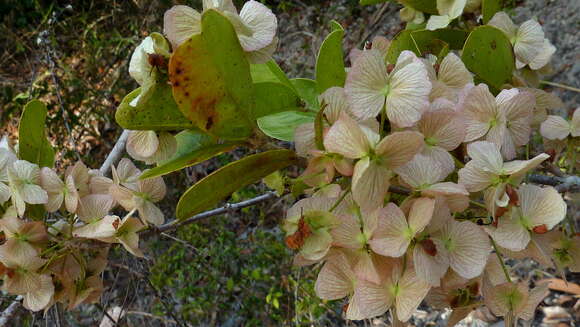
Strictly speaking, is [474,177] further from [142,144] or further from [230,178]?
[142,144]

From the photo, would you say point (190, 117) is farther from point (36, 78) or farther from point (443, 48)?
point (36, 78)

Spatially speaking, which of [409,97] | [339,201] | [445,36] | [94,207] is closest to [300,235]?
[339,201]

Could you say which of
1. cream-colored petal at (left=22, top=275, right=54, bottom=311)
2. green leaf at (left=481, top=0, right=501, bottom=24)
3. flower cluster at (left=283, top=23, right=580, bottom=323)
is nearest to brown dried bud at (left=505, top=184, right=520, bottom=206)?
flower cluster at (left=283, top=23, right=580, bottom=323)

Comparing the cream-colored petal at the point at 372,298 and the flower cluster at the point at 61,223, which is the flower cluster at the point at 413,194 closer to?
the cream-colored petal at the point at 372,298

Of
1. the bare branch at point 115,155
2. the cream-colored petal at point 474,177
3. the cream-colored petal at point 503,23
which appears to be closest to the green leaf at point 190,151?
the cream-colored petal at point 474,177

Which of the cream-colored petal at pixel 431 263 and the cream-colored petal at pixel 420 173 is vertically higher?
the cream-colored petal at pixel 420 173

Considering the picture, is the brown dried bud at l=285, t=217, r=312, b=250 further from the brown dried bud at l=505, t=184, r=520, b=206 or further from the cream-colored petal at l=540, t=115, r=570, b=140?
the cream-colored petal at l=540, t=115, r=570, b=140
